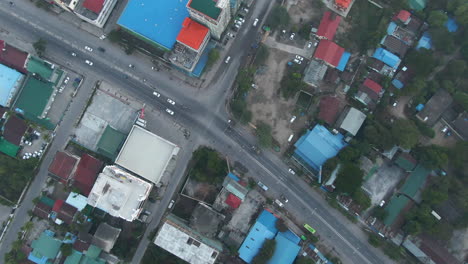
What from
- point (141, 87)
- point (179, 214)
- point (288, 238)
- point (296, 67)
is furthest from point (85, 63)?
point (288, 238)

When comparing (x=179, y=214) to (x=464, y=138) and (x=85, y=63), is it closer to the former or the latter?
(x=85, y=63)

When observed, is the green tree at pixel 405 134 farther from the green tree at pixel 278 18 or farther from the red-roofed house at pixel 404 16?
the green tree at pixel 278 18

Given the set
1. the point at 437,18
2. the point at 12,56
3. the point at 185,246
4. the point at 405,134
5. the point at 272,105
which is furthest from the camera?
the point at 272,105

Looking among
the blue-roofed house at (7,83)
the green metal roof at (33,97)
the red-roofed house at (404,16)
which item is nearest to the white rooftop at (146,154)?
the green metal roof at (33,97)

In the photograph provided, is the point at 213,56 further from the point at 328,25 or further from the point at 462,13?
the point at 462,13

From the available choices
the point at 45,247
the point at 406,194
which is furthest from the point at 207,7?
the point at 45,247

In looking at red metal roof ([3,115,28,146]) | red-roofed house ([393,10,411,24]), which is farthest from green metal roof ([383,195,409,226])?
red metal roof ([3,115,28,146])

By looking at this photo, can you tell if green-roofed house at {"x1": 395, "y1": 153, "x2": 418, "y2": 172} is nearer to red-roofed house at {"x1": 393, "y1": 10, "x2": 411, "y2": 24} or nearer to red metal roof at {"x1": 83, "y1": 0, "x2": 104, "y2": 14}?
red-roofed house at {"x1": 393, "y1": 10, "x2": 411, "y2": 24}
